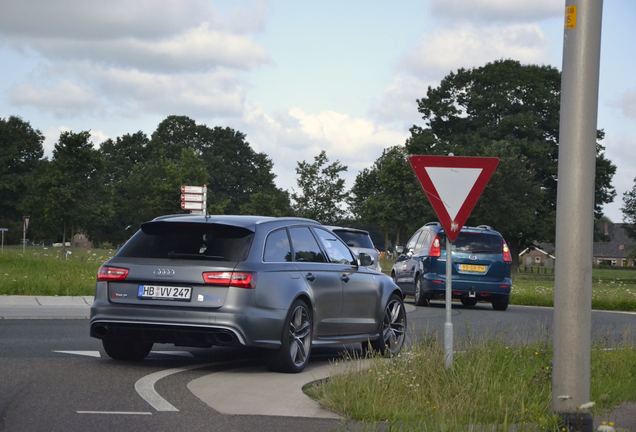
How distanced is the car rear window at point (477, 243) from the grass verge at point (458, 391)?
13893 millimetres

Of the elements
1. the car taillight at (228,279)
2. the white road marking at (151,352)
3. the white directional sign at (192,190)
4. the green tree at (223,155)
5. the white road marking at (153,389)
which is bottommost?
the white road marking at (153,389)

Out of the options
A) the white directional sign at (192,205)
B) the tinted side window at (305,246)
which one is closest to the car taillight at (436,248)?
the white directional sign at (192,205)

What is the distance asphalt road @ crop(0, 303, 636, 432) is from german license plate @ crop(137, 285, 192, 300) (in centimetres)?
71

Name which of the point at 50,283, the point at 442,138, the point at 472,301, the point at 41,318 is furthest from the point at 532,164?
the point at 41,318

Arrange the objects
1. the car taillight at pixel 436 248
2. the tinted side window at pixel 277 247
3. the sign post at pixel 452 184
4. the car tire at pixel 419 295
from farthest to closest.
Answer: the car tire at pixel 419 295, the car taillight at pixel 436 248, the tinted side window at pixel 277 247, the sign post at pixel 452 184

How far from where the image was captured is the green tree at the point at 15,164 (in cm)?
10456

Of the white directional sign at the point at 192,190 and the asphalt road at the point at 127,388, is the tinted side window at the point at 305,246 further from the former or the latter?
the white directional sign at the point at 192,190

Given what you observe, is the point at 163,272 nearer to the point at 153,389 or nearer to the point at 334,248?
the point at 153,389

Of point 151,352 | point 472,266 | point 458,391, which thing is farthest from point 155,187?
point 458,391

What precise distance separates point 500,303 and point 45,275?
981 centimetres

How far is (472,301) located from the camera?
27938 mm

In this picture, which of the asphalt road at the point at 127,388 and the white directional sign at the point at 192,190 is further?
the white directional sign at the point at 192,190

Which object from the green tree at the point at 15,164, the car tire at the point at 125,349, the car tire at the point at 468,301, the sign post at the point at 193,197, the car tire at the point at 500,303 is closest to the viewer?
the car tire at the point at 125,349

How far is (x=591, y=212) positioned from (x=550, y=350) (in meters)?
4.48
